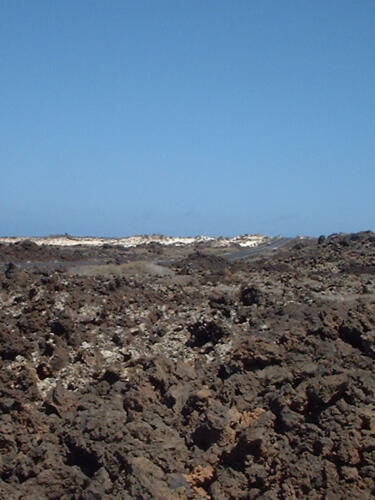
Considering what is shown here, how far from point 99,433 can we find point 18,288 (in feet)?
36.4

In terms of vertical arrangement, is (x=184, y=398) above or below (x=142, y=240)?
below

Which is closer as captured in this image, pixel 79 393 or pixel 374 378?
pixel 374 378

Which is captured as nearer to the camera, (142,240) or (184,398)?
(184,398)

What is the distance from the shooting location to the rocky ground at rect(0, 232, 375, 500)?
10.6 metres

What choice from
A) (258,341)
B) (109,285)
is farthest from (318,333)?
(109,285)

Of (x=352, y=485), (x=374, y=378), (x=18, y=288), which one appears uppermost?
(x=18, y=288)

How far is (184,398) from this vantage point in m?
13.1

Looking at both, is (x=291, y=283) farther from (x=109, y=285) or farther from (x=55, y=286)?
(x=55, y=286)

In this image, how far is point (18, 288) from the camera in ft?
72.3

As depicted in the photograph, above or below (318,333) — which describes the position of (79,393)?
below

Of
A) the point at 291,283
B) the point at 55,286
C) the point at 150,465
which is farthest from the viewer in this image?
the point at 291,283

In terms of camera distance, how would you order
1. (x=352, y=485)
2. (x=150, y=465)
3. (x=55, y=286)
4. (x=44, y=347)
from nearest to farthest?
(x=352, y=485), (x=150, y=465), (x=44, y=347), (x=55, y=286)

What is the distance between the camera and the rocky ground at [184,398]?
34.9 ft

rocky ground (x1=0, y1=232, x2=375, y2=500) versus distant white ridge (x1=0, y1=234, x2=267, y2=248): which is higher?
distant white ridge (x1=0, y1=234, x2=267, y2=248)
